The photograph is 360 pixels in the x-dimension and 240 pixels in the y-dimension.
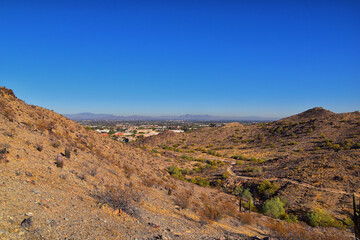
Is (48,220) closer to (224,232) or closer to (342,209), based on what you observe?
(224,232)

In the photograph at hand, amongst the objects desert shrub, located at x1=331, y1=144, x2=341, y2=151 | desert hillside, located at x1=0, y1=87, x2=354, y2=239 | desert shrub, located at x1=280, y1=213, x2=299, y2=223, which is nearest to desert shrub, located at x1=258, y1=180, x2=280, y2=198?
desert hillside, located at x1=0, y1=87, x2=354, y2=239

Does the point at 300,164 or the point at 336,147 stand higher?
the point at 336,147

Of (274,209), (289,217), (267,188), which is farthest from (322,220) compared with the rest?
(267,188)

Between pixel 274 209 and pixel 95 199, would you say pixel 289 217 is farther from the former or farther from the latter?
pixel 95 199

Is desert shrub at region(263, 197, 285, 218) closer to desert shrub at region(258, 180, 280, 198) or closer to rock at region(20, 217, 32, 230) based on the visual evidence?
desert shrub at region(258, 180, 280, 198)

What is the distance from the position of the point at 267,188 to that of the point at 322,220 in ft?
22.0

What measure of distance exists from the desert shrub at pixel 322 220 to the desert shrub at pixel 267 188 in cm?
500

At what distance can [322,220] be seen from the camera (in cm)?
1281

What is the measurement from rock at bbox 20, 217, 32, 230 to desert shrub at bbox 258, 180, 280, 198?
19.1 m

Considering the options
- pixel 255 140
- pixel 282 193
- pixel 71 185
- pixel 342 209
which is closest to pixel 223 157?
pixel 255 140

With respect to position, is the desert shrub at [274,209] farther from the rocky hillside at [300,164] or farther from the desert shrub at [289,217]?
the rocky hillside at [300,164]

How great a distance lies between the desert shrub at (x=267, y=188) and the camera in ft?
60.7

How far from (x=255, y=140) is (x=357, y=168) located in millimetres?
31056

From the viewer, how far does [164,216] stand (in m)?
9.29
